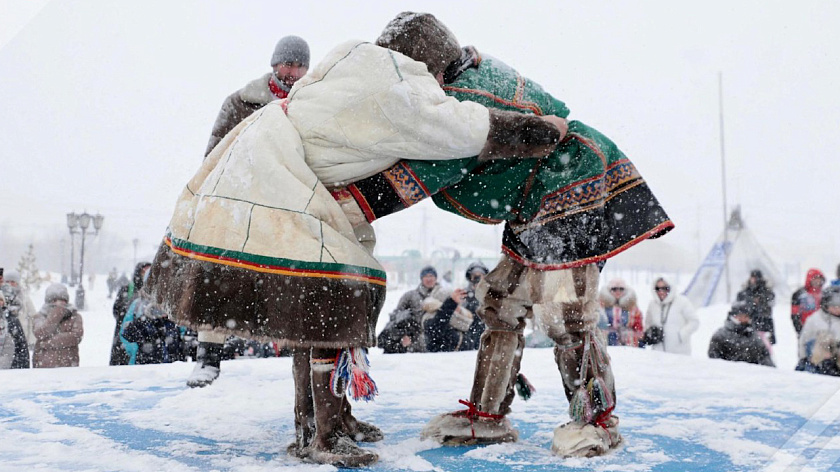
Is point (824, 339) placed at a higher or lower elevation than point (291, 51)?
lower

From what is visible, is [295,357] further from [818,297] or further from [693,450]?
[818,297]

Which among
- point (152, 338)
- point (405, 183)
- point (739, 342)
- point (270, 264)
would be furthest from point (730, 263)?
point (270, 264)

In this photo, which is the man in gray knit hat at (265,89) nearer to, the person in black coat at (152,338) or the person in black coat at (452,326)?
the person in black coat at (152,338)

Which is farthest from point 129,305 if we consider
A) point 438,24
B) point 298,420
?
point 438,24

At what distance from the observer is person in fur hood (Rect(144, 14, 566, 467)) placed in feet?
4.92

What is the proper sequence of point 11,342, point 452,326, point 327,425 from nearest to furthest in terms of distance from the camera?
point 327,425 < point 11,342 < point 452,326

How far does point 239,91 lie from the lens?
8.83ft

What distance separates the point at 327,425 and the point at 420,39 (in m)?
0.94

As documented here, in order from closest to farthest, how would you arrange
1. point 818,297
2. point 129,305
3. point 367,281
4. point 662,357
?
point 367,281 < point 662,357 < point 129,305 < point 818,297

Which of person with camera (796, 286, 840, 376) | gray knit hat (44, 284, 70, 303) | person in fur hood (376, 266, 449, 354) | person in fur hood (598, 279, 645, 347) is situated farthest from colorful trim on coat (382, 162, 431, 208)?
person in fur hood (598, 279, 645, 347)

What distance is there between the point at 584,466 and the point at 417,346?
3.05m

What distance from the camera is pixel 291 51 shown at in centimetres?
268

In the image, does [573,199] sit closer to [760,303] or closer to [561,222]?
[561,222]

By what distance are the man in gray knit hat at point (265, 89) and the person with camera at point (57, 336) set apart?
5.95 feet
